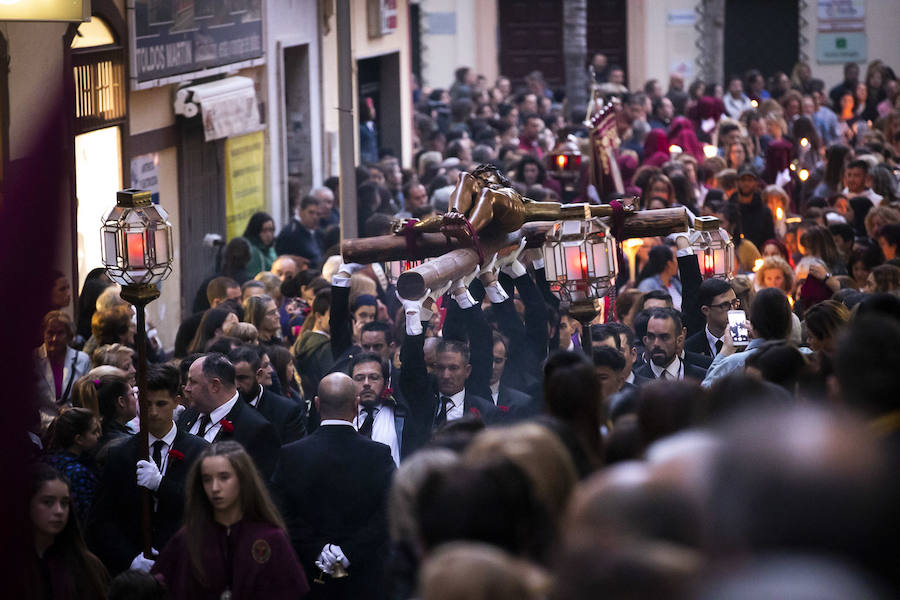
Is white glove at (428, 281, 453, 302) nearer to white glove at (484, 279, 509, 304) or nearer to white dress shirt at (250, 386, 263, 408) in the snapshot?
white glove at (484, 279, 509, 304)

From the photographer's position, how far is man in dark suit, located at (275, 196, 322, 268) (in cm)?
1302

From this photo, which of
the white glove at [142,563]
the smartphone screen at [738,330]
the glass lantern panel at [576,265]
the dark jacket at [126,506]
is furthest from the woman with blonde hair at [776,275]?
the white glove at [142,563]

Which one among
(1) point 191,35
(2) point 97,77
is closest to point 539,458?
(2) point 97,77

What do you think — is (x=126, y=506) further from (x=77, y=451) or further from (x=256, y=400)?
(x=256, y=400)

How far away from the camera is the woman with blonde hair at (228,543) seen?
5.45 m

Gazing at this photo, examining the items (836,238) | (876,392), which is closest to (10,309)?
(876,392)

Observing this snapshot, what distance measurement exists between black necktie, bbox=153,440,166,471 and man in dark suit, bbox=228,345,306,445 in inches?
31.6

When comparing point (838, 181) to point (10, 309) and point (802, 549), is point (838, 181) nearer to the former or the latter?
point (10, 309)

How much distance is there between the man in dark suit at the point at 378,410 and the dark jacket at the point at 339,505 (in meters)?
0.82

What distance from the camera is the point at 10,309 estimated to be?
201 inches

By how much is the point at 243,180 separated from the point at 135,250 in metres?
8.95

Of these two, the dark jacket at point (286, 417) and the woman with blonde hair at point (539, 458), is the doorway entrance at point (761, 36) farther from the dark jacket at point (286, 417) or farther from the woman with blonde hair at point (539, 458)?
the woman with blonde hair at point (539, 458)

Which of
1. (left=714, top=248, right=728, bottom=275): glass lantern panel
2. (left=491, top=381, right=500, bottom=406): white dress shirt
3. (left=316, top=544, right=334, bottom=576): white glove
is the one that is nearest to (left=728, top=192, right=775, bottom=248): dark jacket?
(left=714, top=248, right=728, bottom=275): glass lantern panel

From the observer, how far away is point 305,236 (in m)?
13.1
